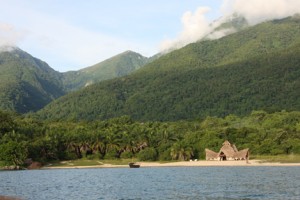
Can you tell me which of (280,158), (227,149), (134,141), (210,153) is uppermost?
(134,141)

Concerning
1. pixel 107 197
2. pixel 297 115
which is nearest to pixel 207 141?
pixel 297 115

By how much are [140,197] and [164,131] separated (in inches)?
3770

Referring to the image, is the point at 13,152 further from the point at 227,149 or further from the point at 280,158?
the point at 280,158

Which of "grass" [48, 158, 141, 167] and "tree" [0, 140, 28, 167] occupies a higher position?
"tree" [0, 140, 28, 167]

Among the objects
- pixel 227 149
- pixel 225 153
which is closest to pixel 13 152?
pixel 225 153

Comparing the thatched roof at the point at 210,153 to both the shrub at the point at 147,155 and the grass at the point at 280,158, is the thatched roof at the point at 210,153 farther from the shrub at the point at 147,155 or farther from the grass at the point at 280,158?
the shrub at the point at 147,155

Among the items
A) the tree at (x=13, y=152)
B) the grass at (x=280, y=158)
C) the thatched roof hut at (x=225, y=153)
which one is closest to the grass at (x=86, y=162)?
the tree at (x=13, y=152)

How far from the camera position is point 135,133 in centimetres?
14825

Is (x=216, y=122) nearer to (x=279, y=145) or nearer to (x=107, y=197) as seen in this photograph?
(x=279, y=145)

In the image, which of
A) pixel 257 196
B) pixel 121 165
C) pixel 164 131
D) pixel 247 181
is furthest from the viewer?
pixel 164 131

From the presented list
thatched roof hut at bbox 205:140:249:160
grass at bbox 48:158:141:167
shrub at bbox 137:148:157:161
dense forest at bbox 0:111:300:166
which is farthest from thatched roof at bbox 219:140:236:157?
grass at bbox 48:158:141:167

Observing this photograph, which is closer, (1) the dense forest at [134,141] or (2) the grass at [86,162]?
(2) the grass at [86,162]

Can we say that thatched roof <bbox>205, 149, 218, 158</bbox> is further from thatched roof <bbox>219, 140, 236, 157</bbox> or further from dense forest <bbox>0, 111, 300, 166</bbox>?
dense forest <bbox>0, 111, 300, 166</bbox>

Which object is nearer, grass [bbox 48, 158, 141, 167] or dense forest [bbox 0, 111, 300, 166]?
grass [bbox 48, 158, 141, 167]
